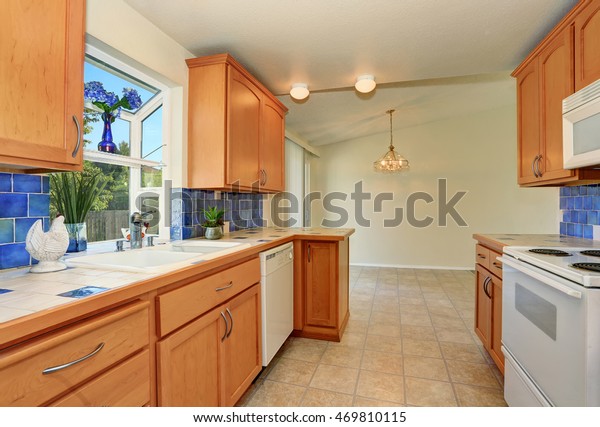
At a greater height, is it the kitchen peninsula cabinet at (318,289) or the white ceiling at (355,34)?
the white ceiling at (355,34)

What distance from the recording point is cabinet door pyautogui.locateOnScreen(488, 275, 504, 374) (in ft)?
5.81

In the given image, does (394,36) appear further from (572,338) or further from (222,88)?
(572,338)

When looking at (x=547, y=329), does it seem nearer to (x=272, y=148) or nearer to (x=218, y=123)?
(x=218, y=123)

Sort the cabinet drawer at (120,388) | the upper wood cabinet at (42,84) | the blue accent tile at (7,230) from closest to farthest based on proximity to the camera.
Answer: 1. the cabinet drawer at (120,388)
2. the upper wood cabinet at (42,84)
3. the blue accent tile at (7,230)

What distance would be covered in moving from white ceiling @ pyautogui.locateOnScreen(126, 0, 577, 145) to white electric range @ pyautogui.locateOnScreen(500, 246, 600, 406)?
52.6 inches

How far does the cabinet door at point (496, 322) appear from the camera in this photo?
177 centimetres

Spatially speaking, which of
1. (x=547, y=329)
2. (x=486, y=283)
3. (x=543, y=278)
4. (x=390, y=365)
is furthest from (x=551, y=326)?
(x=390, y=365)

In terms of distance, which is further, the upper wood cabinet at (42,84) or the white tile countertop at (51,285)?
the upper wood cabinet at (42,84)

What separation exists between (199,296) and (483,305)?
1971mm

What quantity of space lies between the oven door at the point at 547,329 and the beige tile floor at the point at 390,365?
50cm

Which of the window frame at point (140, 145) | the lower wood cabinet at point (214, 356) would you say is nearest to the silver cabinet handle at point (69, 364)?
the lower wood cabinet at point (214, 356)

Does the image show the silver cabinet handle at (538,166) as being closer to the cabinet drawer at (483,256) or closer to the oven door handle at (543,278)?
the cabinet drawer at (483,256)

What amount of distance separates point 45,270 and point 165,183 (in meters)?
1.05

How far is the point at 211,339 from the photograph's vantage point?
1269mm
